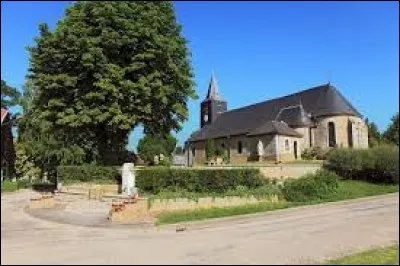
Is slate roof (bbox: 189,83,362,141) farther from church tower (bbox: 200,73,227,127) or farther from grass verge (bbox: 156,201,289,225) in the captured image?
grass verge (bbox: 156,201,289,225)

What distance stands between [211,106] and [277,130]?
1009 inches

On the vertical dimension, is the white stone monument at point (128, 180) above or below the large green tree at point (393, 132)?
below

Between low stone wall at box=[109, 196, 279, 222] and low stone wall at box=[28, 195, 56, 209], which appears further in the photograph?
low stone wall at box=[28, 195, 56, 209]

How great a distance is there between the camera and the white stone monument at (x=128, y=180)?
Answer: 2316cm

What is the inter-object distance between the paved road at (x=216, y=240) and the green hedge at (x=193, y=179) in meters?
4.75

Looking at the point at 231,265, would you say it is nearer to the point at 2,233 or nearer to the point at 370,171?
the point at 370,171

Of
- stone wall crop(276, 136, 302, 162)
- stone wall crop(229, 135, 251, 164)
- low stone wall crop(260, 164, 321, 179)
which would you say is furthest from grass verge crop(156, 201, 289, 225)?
stone wall crop(229, 135, 251, 164)

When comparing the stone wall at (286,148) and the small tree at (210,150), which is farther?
the small tree at (210,150)

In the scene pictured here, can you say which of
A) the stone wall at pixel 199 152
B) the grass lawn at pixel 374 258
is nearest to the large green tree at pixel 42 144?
the grass lawn at pixel 374 258

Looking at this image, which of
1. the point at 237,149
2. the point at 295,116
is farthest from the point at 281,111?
the point at 237,149

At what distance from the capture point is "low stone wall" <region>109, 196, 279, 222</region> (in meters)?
17.1

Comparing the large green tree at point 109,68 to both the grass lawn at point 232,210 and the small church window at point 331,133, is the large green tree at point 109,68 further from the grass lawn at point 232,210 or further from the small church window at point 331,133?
the small church window at point 331,133

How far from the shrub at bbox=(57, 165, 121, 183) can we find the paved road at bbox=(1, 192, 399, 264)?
32.0 ft

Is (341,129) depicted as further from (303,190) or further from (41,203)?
(41,203)
